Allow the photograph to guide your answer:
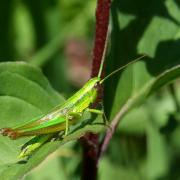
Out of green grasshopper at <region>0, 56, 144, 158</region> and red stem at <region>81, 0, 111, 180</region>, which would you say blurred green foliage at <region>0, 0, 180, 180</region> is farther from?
red stem at <region>81, 0, 111, 180</region>

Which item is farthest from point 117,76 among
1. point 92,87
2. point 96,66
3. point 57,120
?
point 57,120

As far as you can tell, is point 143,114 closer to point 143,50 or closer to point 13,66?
point 143,50

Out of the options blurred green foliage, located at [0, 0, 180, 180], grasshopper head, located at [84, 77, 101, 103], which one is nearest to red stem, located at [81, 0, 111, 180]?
grasshopper head, located at [84, 77, 101, 103]

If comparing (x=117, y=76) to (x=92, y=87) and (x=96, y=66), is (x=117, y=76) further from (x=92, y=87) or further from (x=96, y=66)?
(x=96, y=66)

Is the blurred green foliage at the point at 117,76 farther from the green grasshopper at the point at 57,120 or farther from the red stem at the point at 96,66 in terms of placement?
the red stem at the point at 96,66

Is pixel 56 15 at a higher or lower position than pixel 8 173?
higher

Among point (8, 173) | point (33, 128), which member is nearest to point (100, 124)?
point (33, 128)
